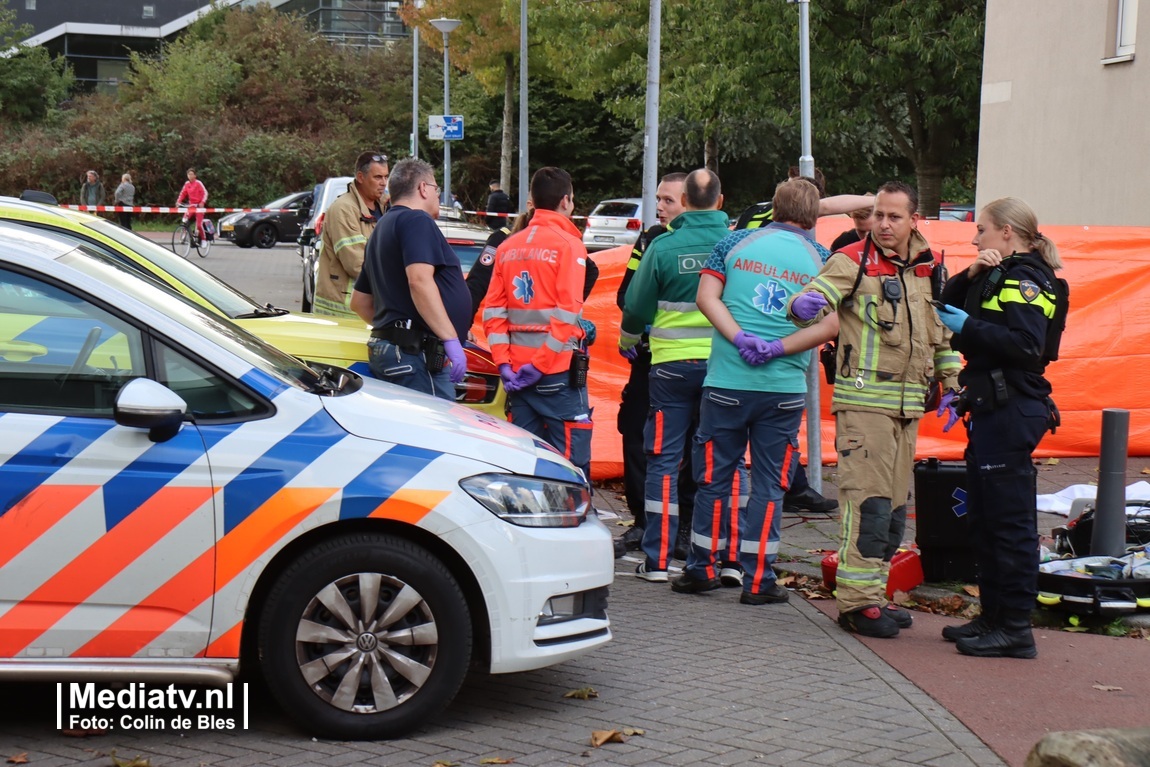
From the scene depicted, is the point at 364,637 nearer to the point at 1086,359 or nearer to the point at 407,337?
the point at 407,337

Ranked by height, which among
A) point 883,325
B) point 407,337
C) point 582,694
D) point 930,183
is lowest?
point 582,694

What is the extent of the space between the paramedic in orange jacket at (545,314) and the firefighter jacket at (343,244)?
180 cm

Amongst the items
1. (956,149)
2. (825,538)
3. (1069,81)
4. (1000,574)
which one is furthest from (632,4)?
(1000,574)

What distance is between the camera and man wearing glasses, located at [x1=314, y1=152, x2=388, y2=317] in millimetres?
8602

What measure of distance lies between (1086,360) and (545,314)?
527 cm

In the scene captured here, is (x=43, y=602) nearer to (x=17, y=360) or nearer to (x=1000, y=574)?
(x=17, y=360)

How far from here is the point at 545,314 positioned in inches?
272

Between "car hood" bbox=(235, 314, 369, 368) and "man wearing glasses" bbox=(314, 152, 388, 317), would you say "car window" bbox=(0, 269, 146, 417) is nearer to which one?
"car hood" bbox=(235, 314, 369, 368)

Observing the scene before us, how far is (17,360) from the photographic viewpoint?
4461 mm

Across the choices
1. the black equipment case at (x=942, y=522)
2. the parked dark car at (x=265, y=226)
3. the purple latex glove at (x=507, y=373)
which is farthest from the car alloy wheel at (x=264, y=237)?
the black equipment case at (x=942, y=522)

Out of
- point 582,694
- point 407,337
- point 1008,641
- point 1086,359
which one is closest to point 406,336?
point 407,337

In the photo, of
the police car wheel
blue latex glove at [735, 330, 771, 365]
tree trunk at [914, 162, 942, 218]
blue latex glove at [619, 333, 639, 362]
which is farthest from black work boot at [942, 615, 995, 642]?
tree trunk at [914, 162, 942, 218]

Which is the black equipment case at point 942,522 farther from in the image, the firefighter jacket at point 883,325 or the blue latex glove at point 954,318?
the blue latex glove at point 954,318

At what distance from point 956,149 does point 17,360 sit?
29330 mm
